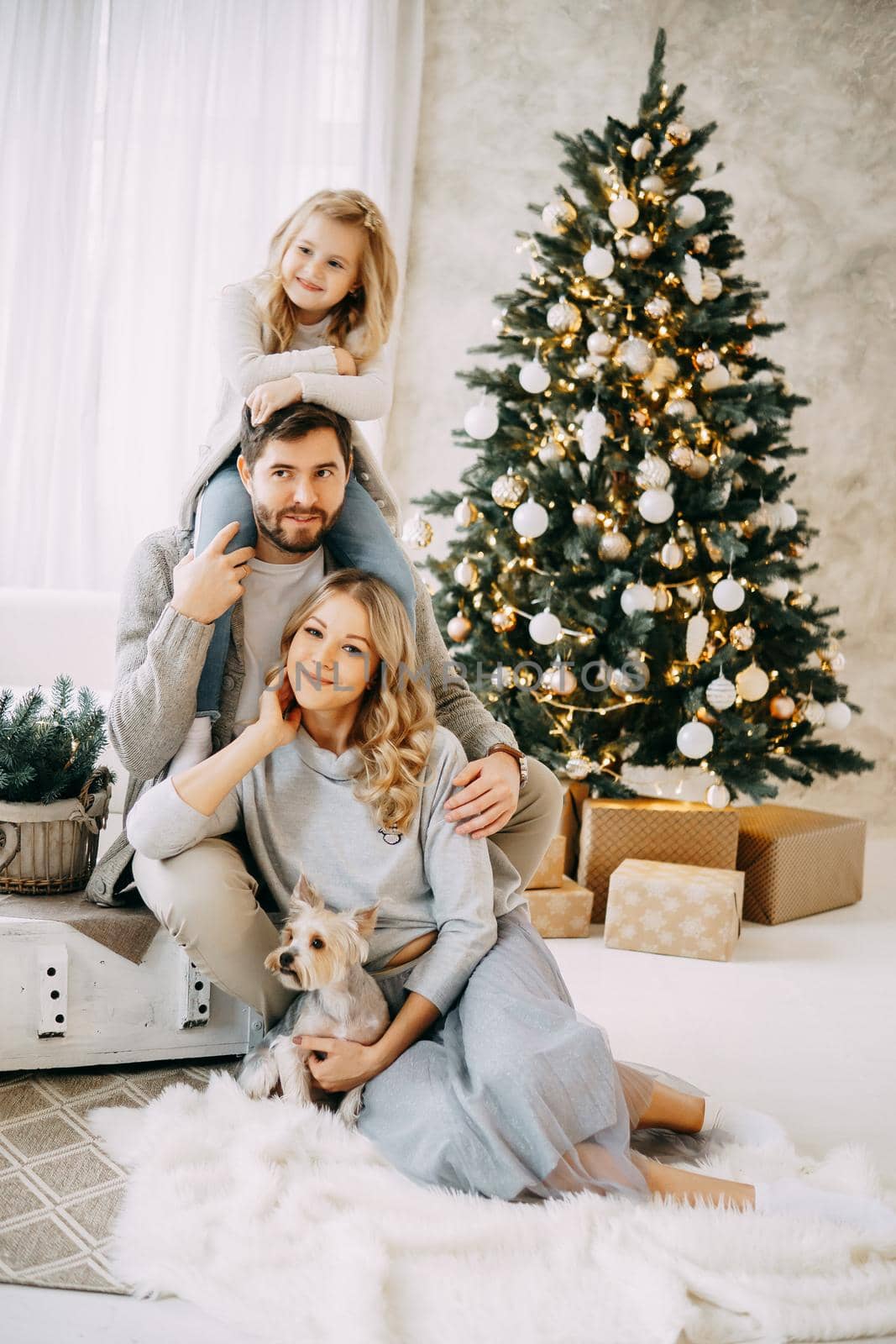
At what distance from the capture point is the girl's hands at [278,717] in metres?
1.75

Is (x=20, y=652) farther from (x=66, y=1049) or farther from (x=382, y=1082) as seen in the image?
(x=382, y=1082)

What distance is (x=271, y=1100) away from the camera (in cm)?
171

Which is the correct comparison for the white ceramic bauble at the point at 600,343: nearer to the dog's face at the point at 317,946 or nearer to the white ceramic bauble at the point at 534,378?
the white ceramic bauble at the point at 534,378

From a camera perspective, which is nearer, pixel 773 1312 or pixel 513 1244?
pixel 773 1312

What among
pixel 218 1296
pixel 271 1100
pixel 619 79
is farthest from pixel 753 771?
pixel 619 79

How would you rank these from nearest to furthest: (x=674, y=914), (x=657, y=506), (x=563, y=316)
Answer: (x=674, y=914) → (x=657, y=506) → (x=563, y=316)

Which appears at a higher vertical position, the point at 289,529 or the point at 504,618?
the point at 289,529

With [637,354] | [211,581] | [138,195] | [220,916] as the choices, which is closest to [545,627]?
[637,354]

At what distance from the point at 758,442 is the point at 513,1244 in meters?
2.29

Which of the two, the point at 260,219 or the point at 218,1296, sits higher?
the point at 260,219

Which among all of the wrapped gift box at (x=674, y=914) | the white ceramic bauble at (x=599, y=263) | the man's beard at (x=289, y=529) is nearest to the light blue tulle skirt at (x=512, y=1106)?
the man's beard at (x=289, y=529)

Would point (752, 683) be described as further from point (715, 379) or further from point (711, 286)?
point (711, 286)

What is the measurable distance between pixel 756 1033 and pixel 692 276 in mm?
1890

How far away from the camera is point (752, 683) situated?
299 centimetres
